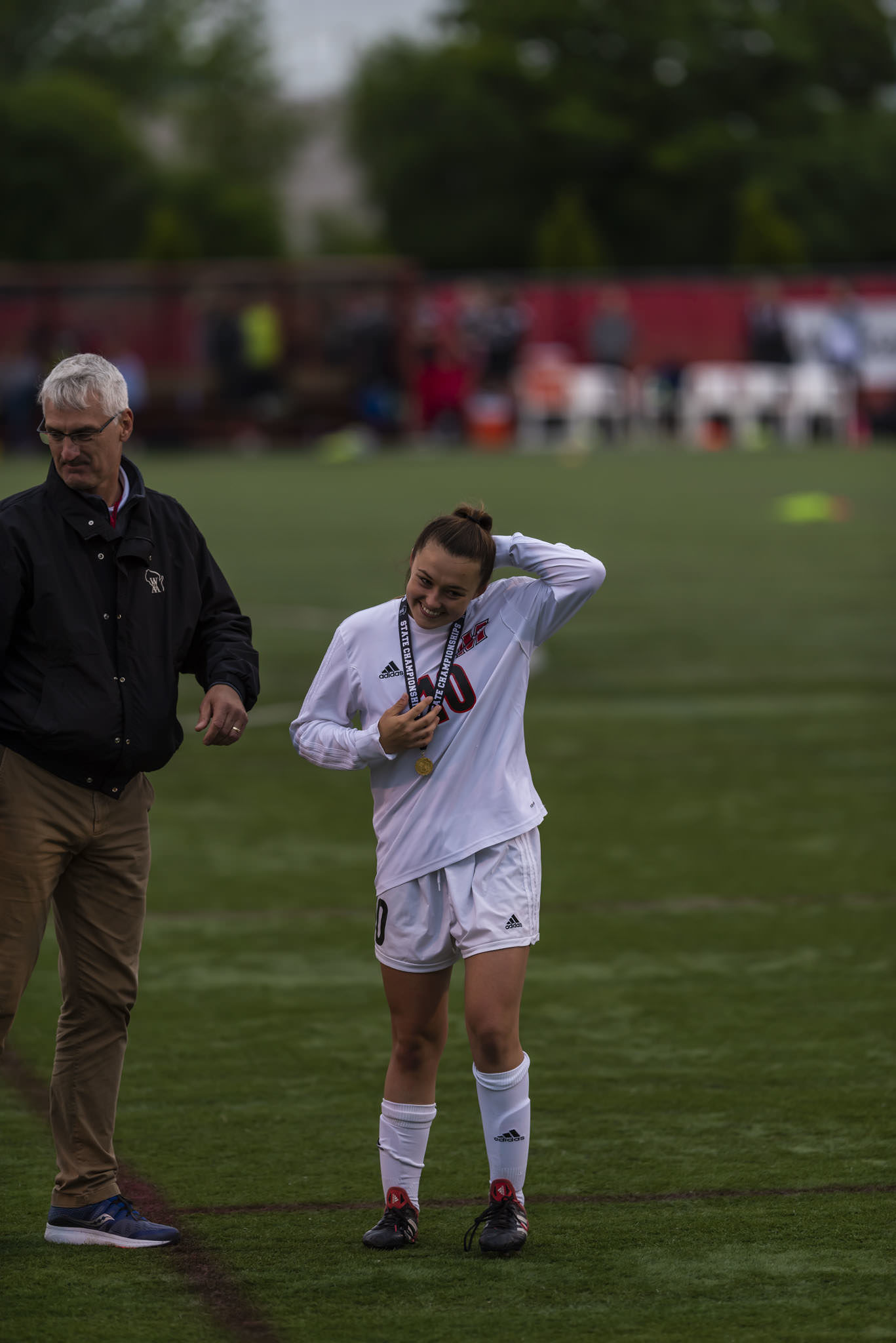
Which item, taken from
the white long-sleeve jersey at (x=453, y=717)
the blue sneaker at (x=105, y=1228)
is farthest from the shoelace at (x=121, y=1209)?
the white long-sleeve jersey at (x=453, y=717)

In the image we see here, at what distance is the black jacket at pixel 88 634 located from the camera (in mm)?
4395

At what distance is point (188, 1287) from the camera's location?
434 cm

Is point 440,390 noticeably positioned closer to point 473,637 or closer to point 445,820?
point 473,637

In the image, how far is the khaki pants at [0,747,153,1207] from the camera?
4.43m

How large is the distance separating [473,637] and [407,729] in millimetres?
316

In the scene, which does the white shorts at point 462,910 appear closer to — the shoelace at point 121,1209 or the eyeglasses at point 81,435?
the shoelace at point 121,1209

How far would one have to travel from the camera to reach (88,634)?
4422mm

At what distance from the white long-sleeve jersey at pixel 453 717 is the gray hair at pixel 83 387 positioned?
0.70 m

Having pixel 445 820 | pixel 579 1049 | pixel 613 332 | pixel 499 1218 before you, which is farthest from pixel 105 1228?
pixel 613 332

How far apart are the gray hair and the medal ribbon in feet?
2.52

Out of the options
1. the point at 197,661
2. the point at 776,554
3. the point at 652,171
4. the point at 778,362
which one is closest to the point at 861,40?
the point at 652,171

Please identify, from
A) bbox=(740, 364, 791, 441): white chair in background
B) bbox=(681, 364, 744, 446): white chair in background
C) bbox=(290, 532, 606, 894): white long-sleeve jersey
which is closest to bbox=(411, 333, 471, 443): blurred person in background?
bbox=(681, 364, 744, 446): white chair in background

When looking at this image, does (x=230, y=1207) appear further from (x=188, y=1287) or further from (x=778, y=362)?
(x=778, y=362)

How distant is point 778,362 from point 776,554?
66.9ft
